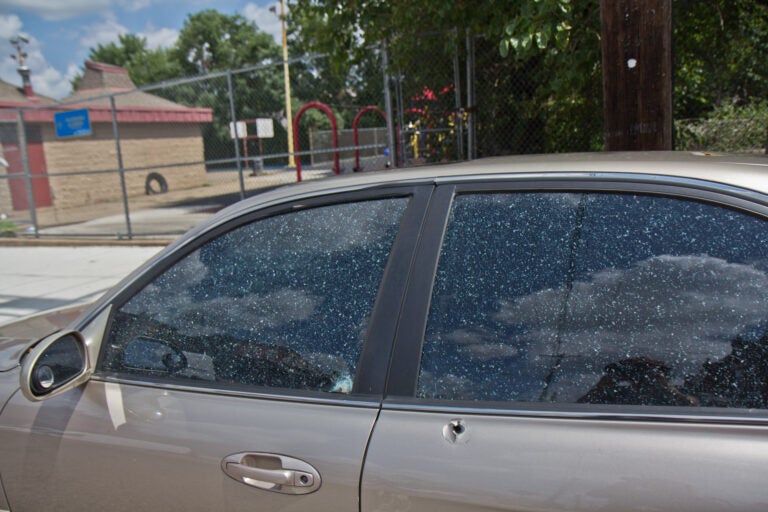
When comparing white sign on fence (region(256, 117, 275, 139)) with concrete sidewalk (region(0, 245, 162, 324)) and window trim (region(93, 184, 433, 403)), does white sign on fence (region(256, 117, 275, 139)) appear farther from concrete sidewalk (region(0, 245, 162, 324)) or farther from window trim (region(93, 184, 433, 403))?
window trim (region(93, 184, 433, 403))

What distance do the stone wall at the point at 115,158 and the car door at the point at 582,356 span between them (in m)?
18.1

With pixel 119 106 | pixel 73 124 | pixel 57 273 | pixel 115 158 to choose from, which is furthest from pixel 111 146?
pixel 57 273

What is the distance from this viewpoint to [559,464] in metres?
1.31

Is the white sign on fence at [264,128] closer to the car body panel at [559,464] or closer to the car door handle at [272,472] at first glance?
the car door handle at [272,472]

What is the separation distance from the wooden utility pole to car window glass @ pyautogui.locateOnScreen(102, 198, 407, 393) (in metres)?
2.39

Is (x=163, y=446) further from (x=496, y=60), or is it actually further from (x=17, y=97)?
(x=17, y=97)

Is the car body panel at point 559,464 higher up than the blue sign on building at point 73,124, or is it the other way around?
the blue sign on building at point 73,124

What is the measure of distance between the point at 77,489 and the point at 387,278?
1.17 m

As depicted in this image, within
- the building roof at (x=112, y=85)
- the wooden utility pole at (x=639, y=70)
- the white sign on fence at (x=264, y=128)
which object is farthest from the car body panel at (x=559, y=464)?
the building roof at (x=112, y=85)

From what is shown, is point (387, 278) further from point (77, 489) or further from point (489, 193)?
point (77, 489)

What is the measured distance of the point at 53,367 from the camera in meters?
A: 1.88

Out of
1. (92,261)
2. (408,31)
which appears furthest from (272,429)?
(92,261)

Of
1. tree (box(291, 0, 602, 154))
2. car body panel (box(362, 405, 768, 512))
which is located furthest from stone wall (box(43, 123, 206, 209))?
car body panel (box(362, 405, 768, 512))

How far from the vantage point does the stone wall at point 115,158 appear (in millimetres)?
19656
